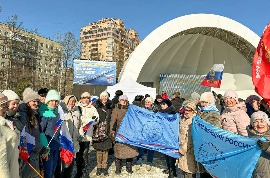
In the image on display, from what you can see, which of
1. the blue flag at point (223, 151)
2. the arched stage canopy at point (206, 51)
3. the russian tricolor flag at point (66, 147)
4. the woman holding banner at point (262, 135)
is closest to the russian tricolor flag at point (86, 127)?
the russian tricolor flag at point (66, 147)

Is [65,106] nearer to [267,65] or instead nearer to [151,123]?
[151,123]

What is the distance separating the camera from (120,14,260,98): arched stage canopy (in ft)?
61.4

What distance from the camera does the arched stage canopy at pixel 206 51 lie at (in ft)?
61.4

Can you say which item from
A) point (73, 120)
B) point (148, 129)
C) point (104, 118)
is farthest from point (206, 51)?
point (73, 120)

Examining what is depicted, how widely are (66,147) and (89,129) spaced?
44.8 inches

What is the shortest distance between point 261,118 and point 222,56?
24.5 m

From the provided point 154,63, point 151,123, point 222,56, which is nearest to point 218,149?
point 151,123

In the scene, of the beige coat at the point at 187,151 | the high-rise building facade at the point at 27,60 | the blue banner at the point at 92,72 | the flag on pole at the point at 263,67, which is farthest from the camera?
the high-rise building facade at the point at 27,60

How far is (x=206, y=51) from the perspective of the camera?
26547 millimetres

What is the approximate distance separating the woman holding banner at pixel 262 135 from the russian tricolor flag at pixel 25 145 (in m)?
2.85

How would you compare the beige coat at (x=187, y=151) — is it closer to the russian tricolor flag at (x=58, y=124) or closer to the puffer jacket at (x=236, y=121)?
the puffer jacket at (x=236, y=121)

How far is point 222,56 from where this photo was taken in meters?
26.4

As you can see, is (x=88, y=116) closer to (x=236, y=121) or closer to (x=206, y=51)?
(x=236, y=121)

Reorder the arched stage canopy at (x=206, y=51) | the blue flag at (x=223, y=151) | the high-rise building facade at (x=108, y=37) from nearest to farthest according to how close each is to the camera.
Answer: the blue flag at (x=223, y=151)
the arched stage canopy at (x=206, y=51)
the high-rise building facade at (x=108, y=37)
